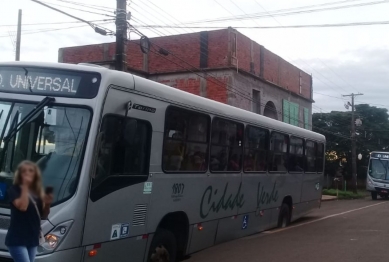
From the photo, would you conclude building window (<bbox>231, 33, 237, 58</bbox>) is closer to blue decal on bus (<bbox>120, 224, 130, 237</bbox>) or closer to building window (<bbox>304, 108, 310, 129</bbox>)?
building window (<bbox>304, 108, 310, 129</bbox>)

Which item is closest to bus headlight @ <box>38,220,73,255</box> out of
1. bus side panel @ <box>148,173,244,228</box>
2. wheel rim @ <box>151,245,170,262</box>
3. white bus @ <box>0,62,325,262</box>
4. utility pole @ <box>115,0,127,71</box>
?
white bus @ <box>0,62,325,262</box>

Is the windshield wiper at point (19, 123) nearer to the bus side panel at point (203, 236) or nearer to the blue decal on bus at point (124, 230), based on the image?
the blue decal on bus at point (124, 230)

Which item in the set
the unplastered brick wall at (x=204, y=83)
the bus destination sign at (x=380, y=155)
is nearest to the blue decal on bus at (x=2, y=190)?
the unplastered brick wall at (x=204, y=83)

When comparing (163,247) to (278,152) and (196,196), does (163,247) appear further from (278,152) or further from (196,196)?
(278,152)

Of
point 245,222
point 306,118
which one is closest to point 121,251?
point 245,222

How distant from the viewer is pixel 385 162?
3875 centimetres

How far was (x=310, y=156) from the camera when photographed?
16766 mm

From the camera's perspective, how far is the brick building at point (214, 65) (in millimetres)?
30156

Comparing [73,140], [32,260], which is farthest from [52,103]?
[32,260]

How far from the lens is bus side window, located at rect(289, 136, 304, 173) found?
49.2ft

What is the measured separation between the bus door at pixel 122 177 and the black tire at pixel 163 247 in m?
0.37

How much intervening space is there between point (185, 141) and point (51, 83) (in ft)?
9.37

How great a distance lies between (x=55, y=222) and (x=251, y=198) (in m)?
6.70

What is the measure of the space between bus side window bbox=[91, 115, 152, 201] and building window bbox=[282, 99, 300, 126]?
97.6 feet
